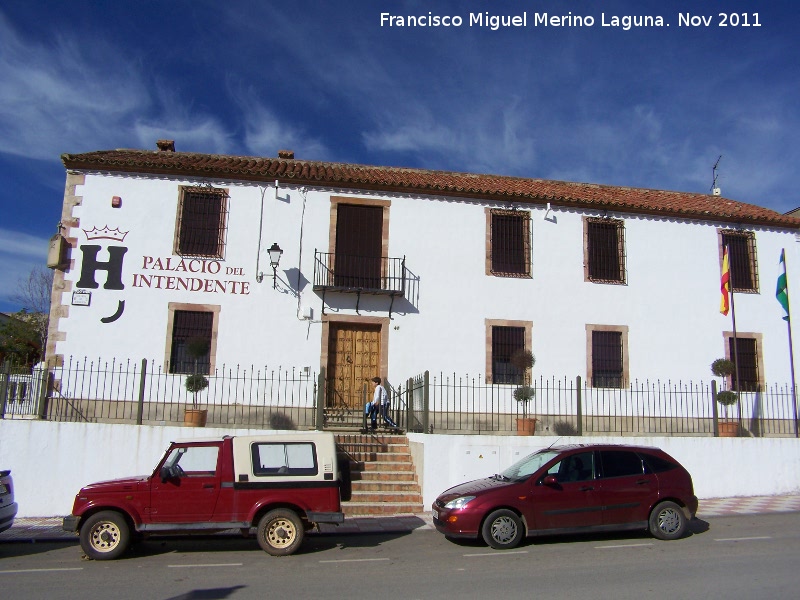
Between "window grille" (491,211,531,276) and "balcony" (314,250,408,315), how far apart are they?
8.33 feet

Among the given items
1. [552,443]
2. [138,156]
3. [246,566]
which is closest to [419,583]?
[246,566]

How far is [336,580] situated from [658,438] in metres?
8.61

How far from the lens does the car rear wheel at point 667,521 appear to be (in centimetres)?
996

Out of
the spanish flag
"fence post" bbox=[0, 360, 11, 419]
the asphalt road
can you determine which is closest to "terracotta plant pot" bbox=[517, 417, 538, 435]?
the asphalt road

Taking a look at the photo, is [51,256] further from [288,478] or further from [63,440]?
[288,478]

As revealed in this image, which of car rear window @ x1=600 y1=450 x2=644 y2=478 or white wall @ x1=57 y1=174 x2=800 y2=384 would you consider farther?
white wall @ x1=57 y1=174 x2=800 y2=384

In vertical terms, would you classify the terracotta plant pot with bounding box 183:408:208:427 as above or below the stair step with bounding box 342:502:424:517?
above

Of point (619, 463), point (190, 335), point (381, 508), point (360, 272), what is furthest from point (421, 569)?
point (190, 335)

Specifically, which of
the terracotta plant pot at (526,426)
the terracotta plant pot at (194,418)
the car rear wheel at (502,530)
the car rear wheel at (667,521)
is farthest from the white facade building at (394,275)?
the car rear wheel at (502,530)

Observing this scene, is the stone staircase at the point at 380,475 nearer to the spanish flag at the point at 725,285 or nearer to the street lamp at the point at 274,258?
the street lamp at the point at 274,258

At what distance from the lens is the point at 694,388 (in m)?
17.6

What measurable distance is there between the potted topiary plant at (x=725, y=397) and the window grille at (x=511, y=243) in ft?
17.3

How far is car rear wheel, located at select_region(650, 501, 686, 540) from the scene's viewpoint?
996 centimetres

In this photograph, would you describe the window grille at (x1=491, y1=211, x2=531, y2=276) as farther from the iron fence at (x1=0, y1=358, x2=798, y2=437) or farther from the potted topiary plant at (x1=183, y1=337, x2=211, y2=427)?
the potted topiary plant at (x1=183, y1=337, x2=211, y2=427)
